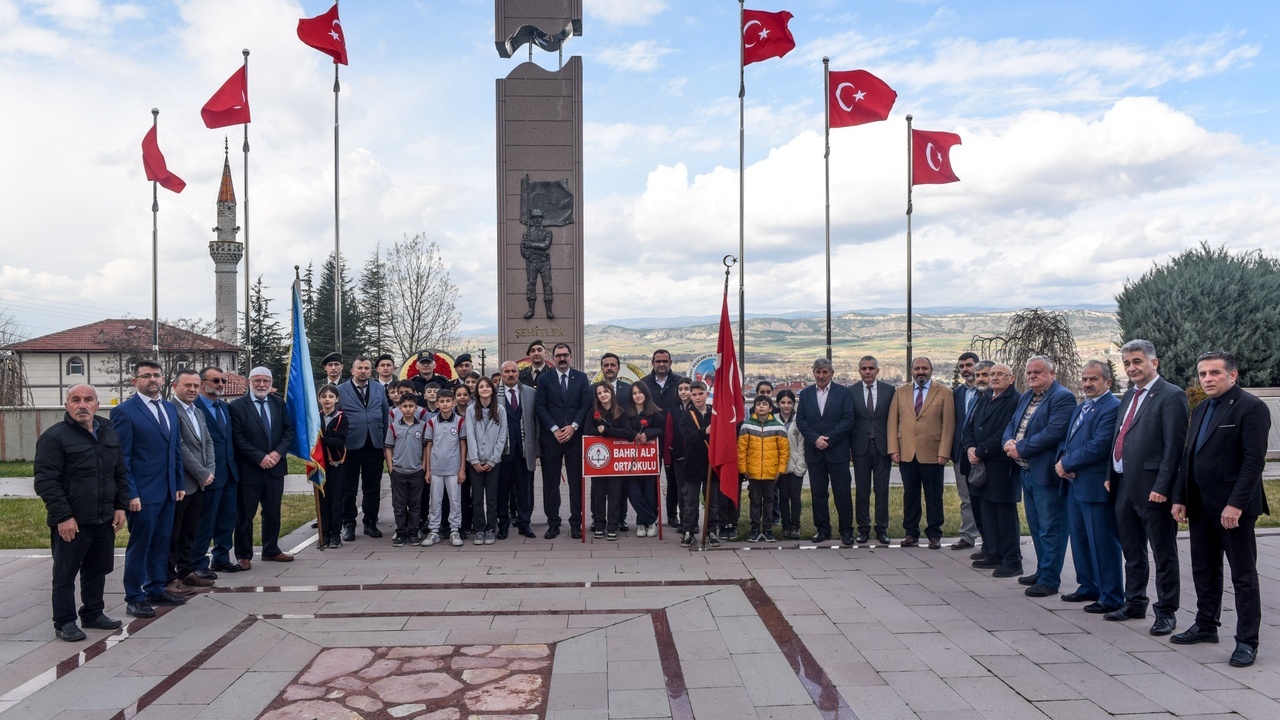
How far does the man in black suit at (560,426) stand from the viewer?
30.6 ft

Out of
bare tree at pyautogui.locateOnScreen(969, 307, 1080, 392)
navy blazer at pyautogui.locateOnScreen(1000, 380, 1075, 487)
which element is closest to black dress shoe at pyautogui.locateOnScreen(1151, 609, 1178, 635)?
navy blazer at pyautogui.locateOnScreen(1000, 380, 1075, 487)

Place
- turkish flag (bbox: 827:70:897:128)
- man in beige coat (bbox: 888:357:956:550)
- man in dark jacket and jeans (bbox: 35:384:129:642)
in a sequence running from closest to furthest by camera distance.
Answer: man in dark jacket and jeans (bbox: 35:384:129:642), man in beige coat (bbox: 888:357:956:550), turkish flag (bbox: 827:70:897:128)

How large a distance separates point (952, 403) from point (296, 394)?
647 cm

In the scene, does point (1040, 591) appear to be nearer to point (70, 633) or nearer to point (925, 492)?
point (925, 492)

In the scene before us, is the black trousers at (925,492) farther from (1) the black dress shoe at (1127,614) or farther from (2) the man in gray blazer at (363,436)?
(2) the man in gray blazer at (363,436)

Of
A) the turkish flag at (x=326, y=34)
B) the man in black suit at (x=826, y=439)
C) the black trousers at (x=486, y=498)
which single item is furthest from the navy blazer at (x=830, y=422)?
the turkish flag at (x=326, y=34)

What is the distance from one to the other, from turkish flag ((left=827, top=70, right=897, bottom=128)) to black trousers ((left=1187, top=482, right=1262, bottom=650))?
12.7m

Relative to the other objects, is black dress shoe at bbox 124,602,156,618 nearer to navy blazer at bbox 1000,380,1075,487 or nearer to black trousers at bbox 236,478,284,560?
black trousers at bbox 236,478,284,560

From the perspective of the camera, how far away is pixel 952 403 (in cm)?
856

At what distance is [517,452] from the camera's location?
927 centimetres

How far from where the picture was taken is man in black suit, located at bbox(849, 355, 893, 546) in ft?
28.8

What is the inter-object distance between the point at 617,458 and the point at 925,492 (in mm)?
3153

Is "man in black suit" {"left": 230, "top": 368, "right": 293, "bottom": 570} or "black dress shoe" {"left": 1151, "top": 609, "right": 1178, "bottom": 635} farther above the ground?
"man in black suit" {"left": 230, "top": 368, "right": 293, "bottom": 570}

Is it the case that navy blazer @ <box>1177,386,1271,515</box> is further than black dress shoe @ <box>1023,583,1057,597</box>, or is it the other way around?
black dress shoe @ <box>1023,583,1057,597</box>
